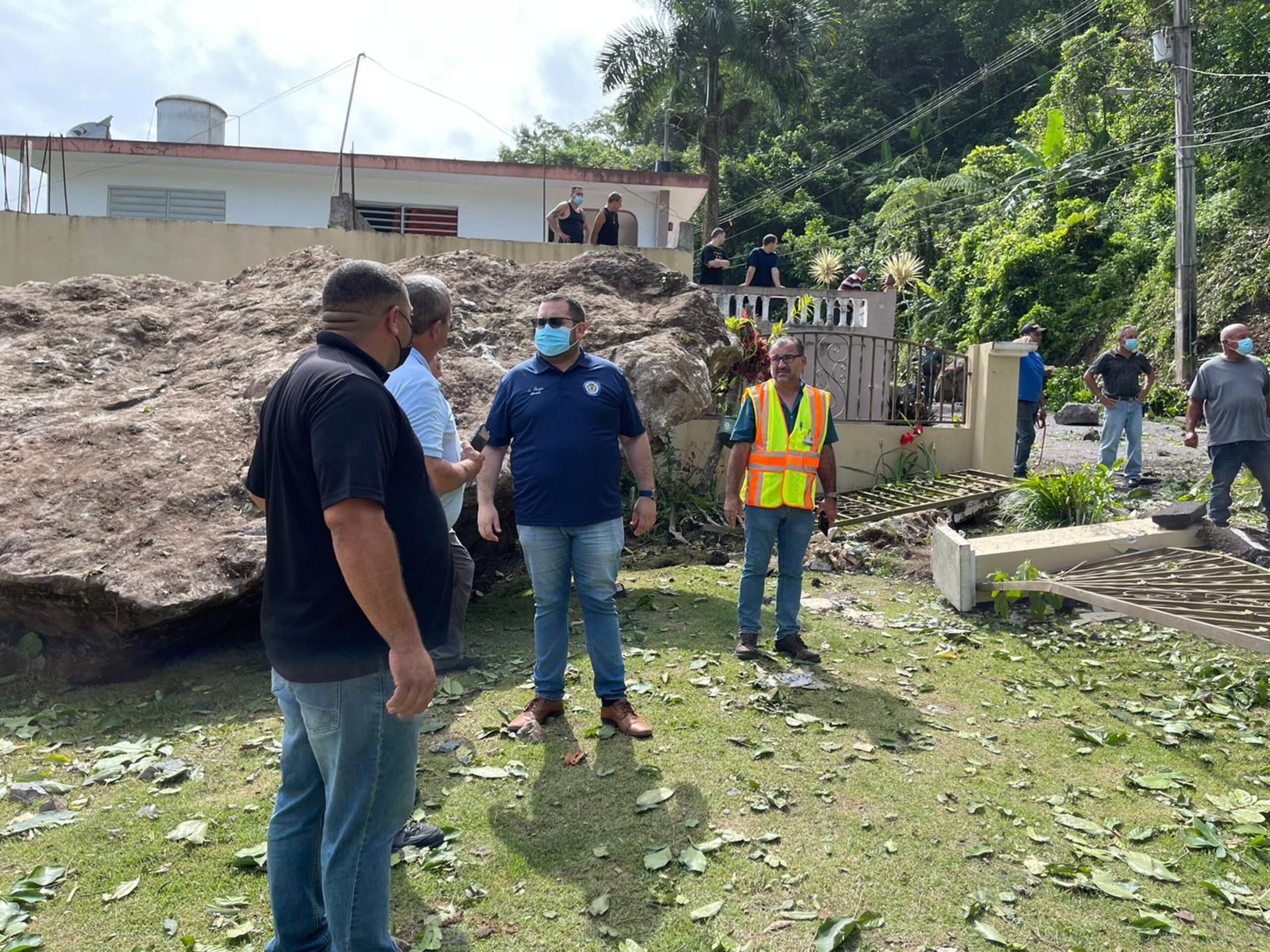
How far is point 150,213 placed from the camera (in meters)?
17.7

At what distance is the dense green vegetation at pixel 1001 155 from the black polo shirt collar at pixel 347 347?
23155 mm

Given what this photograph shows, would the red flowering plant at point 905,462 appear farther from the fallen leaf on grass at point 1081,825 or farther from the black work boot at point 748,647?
the fallen leaf on grass at point 1081,825

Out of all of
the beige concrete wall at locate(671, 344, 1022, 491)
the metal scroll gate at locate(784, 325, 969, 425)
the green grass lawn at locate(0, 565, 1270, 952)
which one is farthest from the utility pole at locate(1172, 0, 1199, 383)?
the green grass lawn at locate(0, 565, 1270, 952)

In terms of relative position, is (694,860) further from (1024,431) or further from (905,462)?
(1024,431)

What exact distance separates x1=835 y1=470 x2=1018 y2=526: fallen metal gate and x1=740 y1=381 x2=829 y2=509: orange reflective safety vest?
381cm

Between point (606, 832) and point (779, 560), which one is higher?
point (779, 560)

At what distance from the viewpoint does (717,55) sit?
2625cm

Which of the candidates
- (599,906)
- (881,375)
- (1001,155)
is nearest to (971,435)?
(881,375)

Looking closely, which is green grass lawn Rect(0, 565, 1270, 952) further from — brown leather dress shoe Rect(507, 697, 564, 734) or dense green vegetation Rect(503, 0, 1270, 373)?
dense green vegetation Rect(503, 0, 1270, 373)

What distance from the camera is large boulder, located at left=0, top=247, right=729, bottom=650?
5.19 metres

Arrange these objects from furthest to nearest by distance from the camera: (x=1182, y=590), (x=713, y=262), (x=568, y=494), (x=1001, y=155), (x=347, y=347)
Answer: (x=1001, y=155)
(x=713, y=262)
(x=1182, y=590)
(x=568, y=494)
(x=347, y=347)

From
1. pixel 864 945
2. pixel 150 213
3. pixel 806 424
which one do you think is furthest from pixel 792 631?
pixel 150 213

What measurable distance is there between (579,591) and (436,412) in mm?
1156

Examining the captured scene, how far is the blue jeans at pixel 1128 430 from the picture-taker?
10945mm
